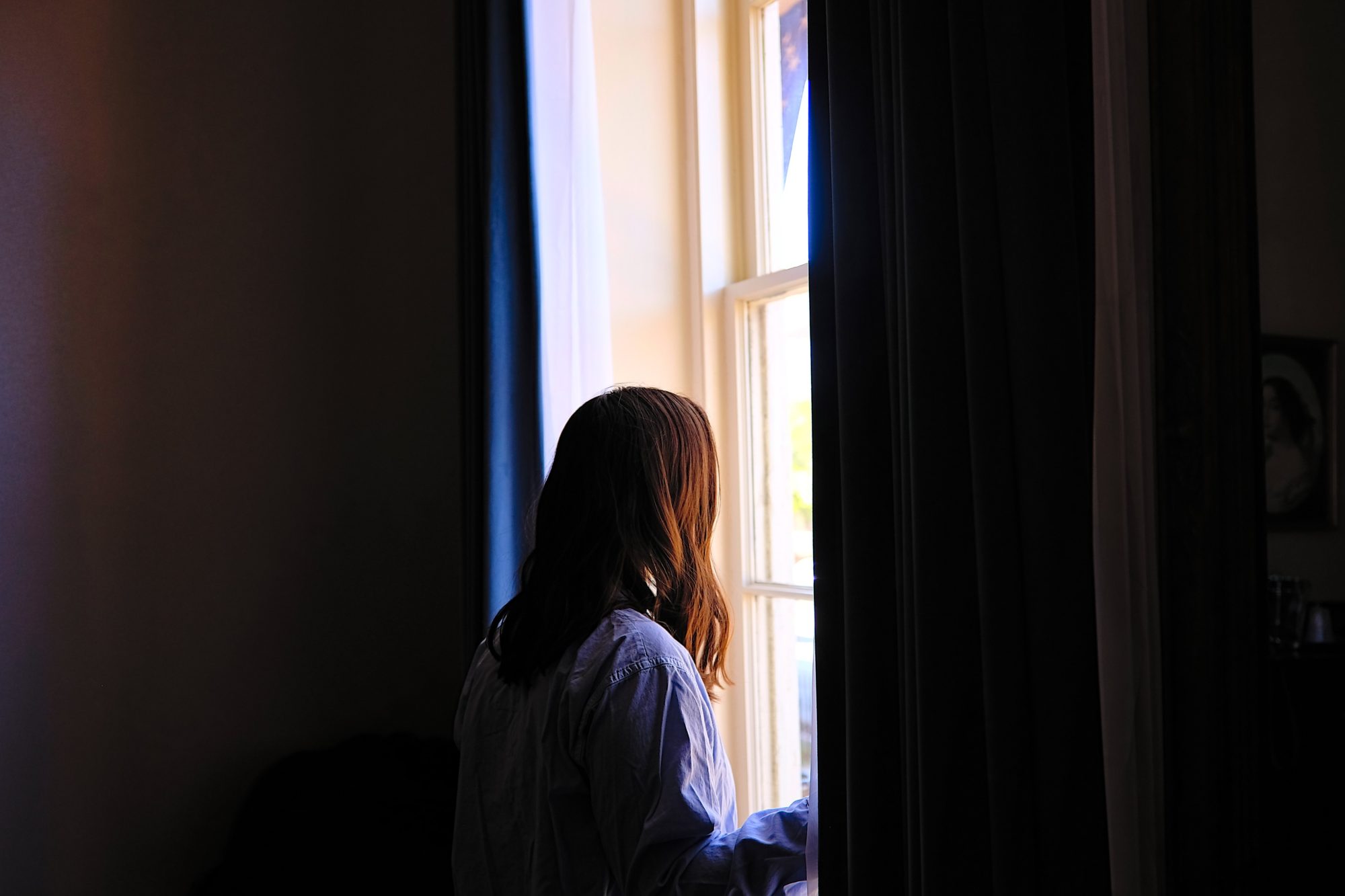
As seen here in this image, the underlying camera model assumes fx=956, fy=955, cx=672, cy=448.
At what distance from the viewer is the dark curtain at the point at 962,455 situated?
2.48 ft

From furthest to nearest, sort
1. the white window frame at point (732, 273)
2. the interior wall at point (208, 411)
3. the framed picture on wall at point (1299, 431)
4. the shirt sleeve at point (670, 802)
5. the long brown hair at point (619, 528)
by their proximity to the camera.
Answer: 1. the interior wall at point (208, 411)
2. the white window frame at point (732, 273)
3. the long brown hair at point (619, 528)
4. the shirt sleeve at point (670, 802)
5. the framed picture on wall at point (1299, 431)

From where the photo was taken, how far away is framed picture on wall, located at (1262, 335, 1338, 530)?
2.27 ft

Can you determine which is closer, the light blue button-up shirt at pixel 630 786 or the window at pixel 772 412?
the light blue button-up shirt at pixel 630 786

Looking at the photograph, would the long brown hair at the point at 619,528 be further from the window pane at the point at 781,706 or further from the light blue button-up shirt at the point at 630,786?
the window pane at the point at 781,706

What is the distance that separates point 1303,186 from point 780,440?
1383 millimetres

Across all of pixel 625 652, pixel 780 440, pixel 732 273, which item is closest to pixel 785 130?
pixel 732 273

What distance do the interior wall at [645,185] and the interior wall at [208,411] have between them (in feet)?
2.32

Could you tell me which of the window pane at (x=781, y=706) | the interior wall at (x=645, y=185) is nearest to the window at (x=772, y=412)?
the window pane at (x=781, y=706)

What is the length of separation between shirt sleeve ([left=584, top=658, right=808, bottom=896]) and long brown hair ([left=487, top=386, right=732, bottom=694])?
12 centimetres

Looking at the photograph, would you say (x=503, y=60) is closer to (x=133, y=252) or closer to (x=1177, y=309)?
(x=133, y=252)

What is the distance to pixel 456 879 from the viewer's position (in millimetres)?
1290

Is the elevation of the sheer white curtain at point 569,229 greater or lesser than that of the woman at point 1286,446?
greater

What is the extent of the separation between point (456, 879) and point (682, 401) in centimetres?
71

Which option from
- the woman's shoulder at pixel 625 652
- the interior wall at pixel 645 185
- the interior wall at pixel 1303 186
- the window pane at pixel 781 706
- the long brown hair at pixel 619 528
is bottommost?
the window pane at pixel 781 706
